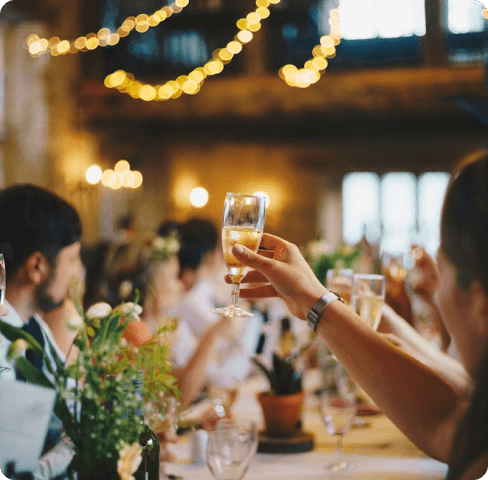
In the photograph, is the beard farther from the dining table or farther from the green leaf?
the green leaf

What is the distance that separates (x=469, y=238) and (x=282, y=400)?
96cm

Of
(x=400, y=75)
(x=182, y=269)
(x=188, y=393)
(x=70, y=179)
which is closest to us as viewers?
(x=188, y=393)

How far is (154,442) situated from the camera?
109 cm

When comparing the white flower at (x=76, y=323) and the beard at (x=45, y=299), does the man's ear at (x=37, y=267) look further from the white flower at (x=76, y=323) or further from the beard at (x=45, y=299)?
the white flower at (x=76, y=323)

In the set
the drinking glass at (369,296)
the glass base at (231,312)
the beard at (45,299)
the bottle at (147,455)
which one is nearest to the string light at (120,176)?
the beard at (45,299)

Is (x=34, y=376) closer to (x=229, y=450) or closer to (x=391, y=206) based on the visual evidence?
(x=229, y=450)

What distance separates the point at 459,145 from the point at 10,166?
6.43 metres

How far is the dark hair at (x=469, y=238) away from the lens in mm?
910

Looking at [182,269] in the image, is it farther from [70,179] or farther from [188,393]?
[70,179]

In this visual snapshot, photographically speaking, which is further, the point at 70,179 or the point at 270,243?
the point at 70,179

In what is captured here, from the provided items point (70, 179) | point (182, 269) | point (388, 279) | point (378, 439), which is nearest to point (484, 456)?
point (378, 439)

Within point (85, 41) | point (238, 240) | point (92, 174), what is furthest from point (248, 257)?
point (85, 41)

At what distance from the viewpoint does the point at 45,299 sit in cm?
166

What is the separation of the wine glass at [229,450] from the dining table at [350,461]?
264 mm
